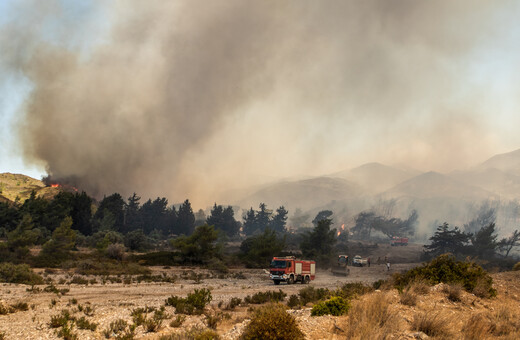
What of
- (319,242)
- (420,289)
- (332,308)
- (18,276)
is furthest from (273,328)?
(319,242)

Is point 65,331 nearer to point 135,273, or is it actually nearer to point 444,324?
point 444,324

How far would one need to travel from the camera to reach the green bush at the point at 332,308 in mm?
11883

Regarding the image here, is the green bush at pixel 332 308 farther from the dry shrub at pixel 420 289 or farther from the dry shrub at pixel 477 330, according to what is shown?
the dry shrub at pixel 420 289

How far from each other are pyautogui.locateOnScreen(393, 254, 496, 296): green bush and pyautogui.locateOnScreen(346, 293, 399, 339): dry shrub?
7.66m

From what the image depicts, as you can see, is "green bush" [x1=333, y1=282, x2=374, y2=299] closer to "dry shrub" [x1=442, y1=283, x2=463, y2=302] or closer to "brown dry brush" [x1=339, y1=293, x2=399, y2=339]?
"brown dry brush" [x1=339, y1=293, x2=399, y2=339]

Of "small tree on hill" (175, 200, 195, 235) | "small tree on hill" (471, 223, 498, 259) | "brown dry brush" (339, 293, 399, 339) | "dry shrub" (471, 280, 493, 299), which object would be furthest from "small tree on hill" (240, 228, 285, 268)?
"small tree on hill" (175, 200, 195, 235)

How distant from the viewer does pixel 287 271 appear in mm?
35344

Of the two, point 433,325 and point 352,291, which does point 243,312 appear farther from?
point 433,325

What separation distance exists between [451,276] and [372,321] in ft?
40.8

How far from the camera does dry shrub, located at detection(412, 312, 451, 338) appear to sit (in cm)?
910

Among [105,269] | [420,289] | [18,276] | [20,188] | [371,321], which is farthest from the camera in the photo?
[20,188]

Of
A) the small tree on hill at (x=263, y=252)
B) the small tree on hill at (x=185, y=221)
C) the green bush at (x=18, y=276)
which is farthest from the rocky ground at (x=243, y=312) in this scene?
the small tree on hill at (x=185, y=221)

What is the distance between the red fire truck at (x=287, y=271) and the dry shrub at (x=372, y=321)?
82.1 ft

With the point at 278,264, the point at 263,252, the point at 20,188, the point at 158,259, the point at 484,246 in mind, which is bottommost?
the point at 158,259
